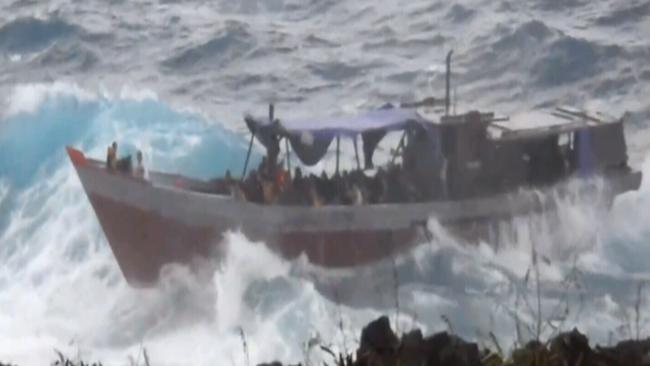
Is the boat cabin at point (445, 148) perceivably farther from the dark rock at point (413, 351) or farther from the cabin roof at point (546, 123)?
the dark rock at point (413, 351)

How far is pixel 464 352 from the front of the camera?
435cm

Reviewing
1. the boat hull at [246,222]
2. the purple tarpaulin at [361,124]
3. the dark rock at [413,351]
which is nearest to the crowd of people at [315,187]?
the boat hull at [246,222]

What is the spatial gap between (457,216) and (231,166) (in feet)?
33.7

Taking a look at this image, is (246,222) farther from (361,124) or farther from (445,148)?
(445,148)

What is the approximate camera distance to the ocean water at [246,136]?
2261 centimetres

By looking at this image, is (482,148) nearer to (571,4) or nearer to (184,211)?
(184,211)

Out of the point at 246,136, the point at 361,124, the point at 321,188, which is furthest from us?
the point at 246,136

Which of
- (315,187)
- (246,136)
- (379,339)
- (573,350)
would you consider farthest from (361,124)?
(573,350)

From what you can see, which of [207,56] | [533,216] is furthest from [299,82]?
[533,216]

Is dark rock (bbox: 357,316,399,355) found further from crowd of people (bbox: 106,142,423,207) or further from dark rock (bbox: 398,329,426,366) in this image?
crowd of people (bbox: 106,142,423,207)

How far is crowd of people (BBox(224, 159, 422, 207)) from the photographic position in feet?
78.4

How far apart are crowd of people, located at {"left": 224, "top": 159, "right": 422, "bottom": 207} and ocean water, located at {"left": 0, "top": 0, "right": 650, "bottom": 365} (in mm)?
825

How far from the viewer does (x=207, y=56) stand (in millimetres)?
43688

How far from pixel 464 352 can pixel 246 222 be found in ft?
65.8
